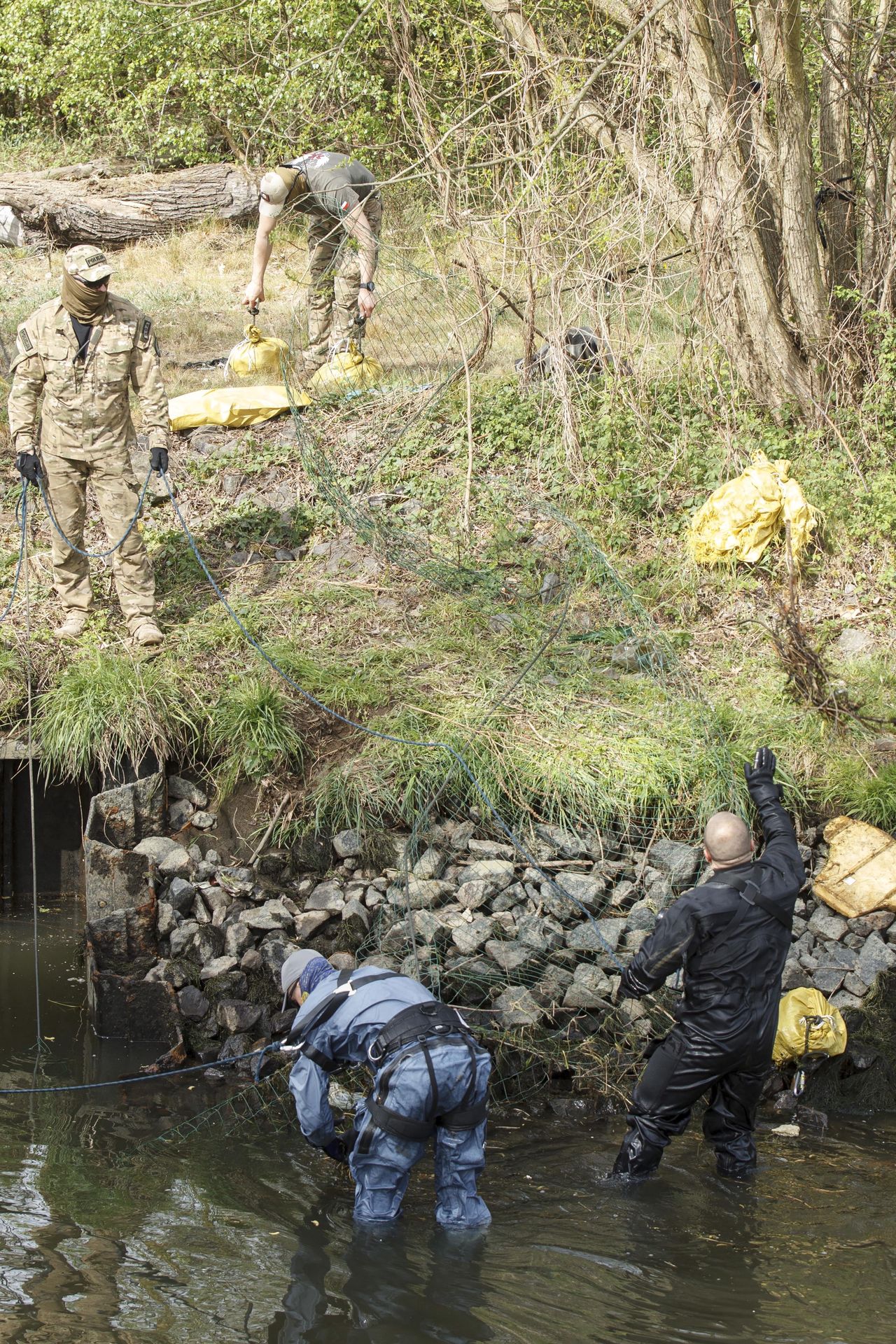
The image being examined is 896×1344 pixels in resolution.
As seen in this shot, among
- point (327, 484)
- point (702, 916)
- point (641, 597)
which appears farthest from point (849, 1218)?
point (327, 484)

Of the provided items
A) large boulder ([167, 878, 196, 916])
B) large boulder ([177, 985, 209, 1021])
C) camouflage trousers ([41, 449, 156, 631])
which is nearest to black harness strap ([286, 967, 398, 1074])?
large boulder ([177, 985, 209, 1021])

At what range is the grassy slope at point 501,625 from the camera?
6746mm

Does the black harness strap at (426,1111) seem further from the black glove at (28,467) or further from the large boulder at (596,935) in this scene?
the black glove at (28,467)

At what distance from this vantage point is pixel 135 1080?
557 centimetres

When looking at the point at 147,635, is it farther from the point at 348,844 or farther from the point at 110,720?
the point at 348,844

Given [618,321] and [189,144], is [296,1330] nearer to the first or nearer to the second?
[618,321]

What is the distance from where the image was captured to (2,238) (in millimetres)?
13562

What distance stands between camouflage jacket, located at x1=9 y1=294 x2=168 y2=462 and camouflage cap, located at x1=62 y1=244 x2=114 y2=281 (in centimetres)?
30

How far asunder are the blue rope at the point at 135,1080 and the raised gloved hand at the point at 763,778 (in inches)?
93.2

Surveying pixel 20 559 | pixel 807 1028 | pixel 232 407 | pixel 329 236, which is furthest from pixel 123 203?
pixel 807 1028

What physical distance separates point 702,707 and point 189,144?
40.1 feet

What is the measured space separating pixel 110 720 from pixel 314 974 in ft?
9.71

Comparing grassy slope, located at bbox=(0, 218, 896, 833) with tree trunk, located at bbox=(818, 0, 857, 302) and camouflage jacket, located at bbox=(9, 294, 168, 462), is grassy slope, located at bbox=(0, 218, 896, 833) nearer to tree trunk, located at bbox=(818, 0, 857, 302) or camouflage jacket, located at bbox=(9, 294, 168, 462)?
camouflage jacket, located at bbox=(9, 294, 168, 462)

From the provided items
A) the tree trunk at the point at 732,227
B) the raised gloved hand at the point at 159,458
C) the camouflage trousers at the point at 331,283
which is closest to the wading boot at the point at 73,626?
the raised gloved hand at the point at 159,458
